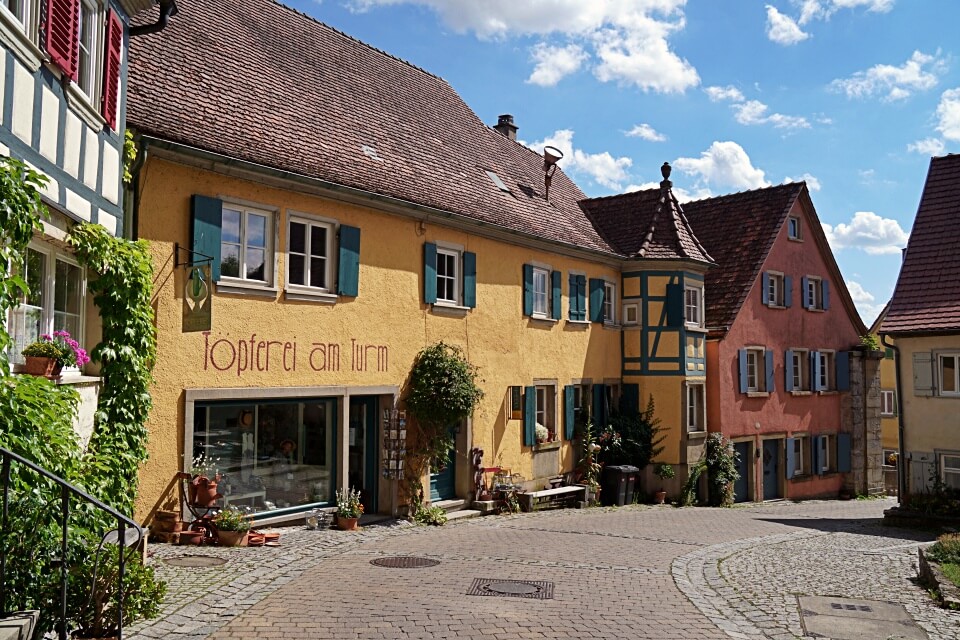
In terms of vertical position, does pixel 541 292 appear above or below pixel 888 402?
above

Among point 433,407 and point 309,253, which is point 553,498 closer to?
point 433,407

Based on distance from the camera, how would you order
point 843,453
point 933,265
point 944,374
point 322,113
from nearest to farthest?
point 322,113, point 944,374, point 933,265, point 843,453

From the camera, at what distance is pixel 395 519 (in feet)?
49.4

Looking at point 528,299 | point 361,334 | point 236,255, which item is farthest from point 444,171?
point 236,255

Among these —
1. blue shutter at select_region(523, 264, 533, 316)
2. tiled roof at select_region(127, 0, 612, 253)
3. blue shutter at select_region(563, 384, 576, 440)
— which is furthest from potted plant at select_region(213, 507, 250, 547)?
blue shutter at select_region(563, 384, 576, 440)

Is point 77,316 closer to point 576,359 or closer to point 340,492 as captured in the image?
point 340,492

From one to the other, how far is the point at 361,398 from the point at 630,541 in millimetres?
5017

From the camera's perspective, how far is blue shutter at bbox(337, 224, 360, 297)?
14237 millimetres

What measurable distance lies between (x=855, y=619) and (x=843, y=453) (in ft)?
66.7

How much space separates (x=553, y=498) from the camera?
741 inches

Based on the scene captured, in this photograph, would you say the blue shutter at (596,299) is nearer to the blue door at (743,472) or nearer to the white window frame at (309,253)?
the blue door at (743,472)

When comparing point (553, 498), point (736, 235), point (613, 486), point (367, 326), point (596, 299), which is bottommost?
point (553, 498)

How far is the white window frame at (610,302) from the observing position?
22.2 meters

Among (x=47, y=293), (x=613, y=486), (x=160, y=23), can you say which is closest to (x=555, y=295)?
(x=613, y=486)
